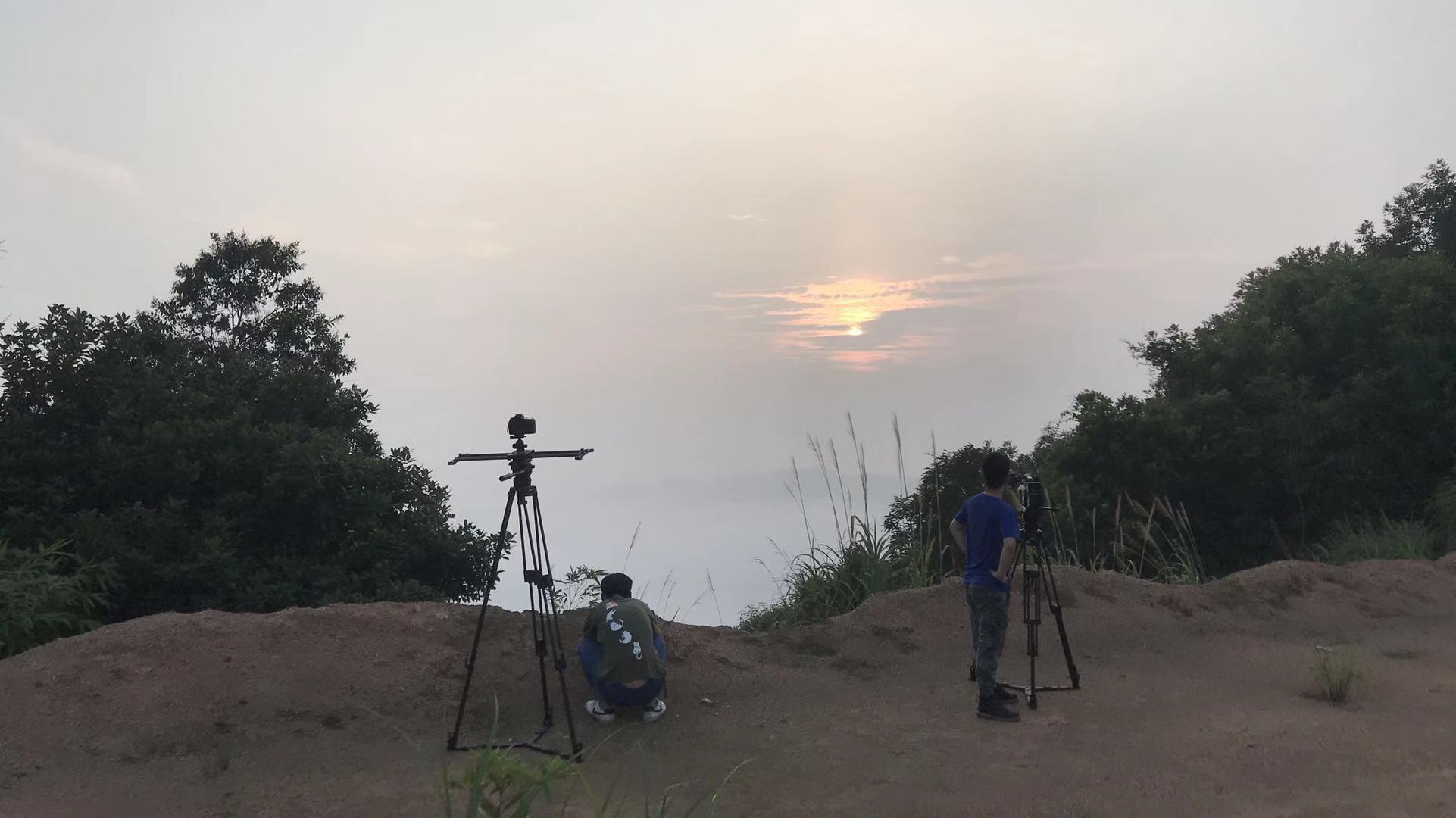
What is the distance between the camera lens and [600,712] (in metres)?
6.73

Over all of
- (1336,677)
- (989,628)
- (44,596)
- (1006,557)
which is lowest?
(1336,677)

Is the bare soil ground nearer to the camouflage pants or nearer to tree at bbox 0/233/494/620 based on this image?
the camouflage pants

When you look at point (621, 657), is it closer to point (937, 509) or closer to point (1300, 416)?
point (937, 509)

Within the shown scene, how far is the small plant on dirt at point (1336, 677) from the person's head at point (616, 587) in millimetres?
4772

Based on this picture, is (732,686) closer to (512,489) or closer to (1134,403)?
(512,489)

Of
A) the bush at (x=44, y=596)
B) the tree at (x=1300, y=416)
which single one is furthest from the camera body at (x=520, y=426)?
the tree at (x=1300, y=416)

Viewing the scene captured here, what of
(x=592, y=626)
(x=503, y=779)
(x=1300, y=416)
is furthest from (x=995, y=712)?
(x=1300, y=416)

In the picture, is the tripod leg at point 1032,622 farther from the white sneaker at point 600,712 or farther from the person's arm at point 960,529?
the white sneaker at point 600,712

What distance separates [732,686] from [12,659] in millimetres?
4820

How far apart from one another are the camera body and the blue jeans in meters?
1.53

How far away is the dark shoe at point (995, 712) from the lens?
6.72 meters

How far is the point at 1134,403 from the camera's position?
21016 mm

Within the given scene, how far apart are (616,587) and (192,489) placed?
6187mm

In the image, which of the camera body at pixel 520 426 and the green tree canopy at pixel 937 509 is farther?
the green tree canopy at pixel 937 509
